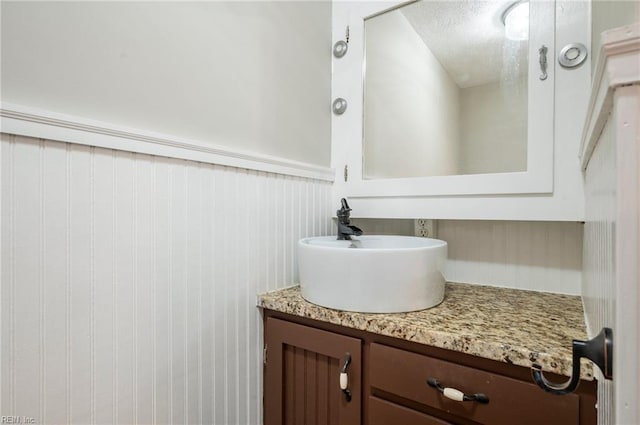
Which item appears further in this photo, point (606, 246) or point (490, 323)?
point (490, 323)

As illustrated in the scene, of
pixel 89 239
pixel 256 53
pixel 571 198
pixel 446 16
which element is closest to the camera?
pixel 89 239

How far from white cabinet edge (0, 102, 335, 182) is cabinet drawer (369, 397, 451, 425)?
2.29 feet

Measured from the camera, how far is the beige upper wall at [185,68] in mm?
577

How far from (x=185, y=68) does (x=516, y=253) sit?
1161 millimetres

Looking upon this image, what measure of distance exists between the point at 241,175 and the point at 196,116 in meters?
0.20

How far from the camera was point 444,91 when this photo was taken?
44.4 inches

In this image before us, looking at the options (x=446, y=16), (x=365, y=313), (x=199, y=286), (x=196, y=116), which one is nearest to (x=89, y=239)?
(x=199, y=286)

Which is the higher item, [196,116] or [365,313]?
[196,116]

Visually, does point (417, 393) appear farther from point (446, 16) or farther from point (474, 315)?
point (446, 16)

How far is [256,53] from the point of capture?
0.97 metres

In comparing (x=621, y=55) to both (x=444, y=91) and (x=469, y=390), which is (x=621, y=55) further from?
(x=444, y=91)

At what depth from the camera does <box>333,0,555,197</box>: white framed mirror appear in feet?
3.03

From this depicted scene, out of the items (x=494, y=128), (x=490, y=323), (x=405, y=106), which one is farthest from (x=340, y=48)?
(x=490, y=323)

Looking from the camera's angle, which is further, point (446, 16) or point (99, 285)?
point (446, 16)
